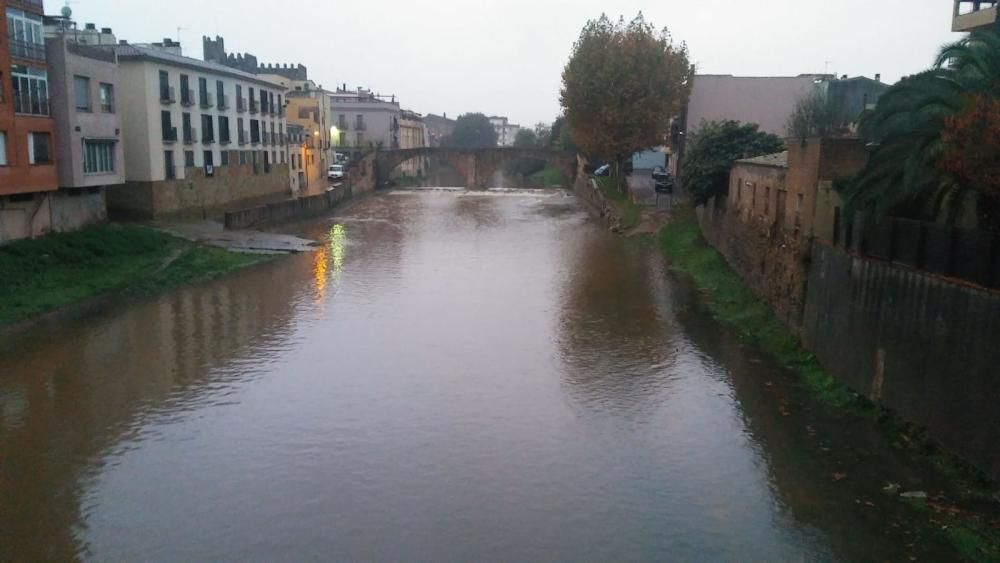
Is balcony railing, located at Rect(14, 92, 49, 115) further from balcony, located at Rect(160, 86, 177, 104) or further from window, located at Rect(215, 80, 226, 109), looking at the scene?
window, located at Rect(215, 80, 226, 109)

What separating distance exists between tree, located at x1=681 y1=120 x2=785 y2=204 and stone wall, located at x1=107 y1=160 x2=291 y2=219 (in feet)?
77.8

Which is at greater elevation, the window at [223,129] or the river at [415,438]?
the window at [223,129]

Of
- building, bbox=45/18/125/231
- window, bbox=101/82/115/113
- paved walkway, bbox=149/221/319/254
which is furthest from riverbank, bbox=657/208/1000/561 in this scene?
window, bbox=101/82/115/113

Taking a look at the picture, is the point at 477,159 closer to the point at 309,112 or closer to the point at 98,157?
the point at 309,112


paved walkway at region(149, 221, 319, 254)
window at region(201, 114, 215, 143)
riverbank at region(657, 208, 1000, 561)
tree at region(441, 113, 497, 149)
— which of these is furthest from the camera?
tree at region(441, 113, 497, 149)

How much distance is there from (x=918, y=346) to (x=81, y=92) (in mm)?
28685

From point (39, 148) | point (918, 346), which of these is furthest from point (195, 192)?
point (918, 346)

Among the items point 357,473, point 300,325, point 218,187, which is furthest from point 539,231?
point 357,473

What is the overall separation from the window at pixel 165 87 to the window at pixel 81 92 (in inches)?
317

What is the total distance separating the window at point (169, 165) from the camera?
124 ft

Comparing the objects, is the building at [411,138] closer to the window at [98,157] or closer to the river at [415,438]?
the window at [98,157]

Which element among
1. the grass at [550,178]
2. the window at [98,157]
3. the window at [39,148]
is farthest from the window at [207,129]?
the grass at [550,178]

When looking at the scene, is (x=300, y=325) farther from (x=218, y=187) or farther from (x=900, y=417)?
(x=218, y=187)

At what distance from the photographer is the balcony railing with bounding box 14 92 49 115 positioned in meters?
25.7
